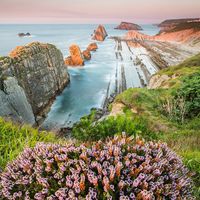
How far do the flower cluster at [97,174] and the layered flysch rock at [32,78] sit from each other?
32274mm

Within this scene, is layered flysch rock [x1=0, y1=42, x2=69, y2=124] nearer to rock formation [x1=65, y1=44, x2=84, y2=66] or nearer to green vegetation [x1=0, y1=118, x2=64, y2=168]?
rock formation [x1=65, y1=44, x2=84, y2=66]

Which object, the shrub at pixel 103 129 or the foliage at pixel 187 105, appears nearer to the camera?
the shrub at pixel 103 129

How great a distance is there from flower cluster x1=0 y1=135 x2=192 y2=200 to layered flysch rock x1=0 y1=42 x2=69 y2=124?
106 ft

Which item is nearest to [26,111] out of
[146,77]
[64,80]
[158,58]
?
[64,80]

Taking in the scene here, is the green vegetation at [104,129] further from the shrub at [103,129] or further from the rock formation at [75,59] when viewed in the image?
the rock formation at [75,59]

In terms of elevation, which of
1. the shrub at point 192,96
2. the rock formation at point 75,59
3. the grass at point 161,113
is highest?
the shrub at point 192,96

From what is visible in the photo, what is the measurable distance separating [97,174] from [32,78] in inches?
1839

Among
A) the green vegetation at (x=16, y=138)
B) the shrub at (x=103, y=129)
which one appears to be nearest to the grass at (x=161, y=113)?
the shrub at (x=103, y=129)

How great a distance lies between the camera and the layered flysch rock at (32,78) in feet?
123

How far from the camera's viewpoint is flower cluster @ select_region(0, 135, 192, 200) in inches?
123

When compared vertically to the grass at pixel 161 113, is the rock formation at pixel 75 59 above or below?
below

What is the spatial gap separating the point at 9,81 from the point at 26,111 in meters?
4.33

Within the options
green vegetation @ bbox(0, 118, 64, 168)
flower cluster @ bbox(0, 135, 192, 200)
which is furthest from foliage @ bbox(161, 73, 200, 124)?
flower cluster @ bbox(0, 135, 192, 200)

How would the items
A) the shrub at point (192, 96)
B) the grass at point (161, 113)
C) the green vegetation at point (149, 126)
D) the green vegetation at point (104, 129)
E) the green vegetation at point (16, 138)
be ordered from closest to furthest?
the green vegetation at point (16, 138) → the green vegetation at point (149, 126) → the green vegetation at point (104, 129) → the grass at point (161, 113) → the shrub at point (192, 96)
